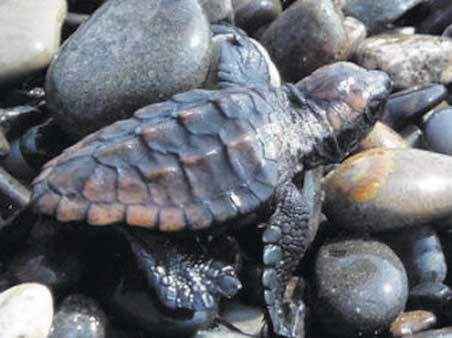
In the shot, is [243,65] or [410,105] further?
[410,105]

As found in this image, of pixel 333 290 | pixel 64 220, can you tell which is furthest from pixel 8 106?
pixel 333 290

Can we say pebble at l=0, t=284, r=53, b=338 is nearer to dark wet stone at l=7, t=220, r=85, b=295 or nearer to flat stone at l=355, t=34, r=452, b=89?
dark wet stone at l=7, t=220, r=85, b=295

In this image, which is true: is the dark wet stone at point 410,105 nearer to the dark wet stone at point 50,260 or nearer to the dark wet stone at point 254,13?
the dark wet stone at point 254,13

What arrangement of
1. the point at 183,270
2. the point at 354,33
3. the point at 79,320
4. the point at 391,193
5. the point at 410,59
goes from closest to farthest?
Answer: the point at 79,320
the point at 183,270
the point at 391,193
the point at 410,59
the point at 354,33

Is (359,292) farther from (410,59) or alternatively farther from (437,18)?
(437,18)

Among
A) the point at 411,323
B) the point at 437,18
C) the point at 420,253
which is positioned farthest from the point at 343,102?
the point at 437,18

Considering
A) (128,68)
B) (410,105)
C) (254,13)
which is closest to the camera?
(128,68)
